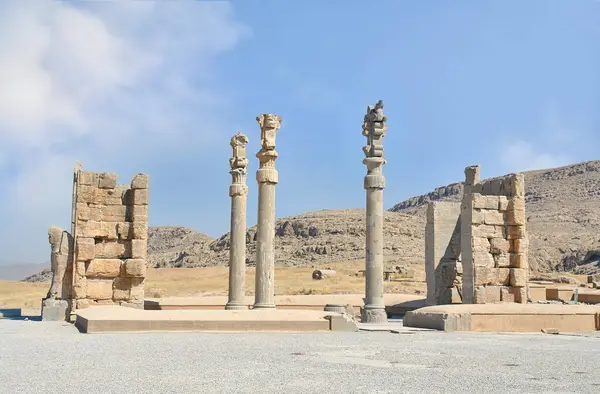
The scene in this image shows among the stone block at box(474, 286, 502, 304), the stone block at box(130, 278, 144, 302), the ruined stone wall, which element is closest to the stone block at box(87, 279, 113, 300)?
the ruined stone wall

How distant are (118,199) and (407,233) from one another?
2120 inches

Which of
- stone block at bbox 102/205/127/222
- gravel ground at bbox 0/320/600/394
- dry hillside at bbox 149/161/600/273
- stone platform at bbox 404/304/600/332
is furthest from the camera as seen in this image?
dry hillside at bbox 149/161/600/273

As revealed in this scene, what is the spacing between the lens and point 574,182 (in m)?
110

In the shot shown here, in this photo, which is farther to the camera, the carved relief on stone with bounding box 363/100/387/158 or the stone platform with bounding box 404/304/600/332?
the carved relief on stone with bounding box 363/100/387/158

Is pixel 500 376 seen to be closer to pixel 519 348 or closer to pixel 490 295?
pixel 519 348

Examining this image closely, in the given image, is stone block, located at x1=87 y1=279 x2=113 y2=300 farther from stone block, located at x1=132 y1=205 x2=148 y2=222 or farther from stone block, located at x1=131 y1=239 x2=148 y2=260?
stone block, located at x1=132 y1=205 x2=148 y2=222

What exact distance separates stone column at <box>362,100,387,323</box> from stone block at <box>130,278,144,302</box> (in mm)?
5825

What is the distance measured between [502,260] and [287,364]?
11368 mm

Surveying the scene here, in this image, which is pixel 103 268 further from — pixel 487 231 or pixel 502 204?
pixel 502 204

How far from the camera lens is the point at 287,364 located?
8.05 m

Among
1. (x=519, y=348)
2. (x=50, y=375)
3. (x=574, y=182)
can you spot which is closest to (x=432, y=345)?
(x=519, y=348)

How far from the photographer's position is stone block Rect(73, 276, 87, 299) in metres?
16.2

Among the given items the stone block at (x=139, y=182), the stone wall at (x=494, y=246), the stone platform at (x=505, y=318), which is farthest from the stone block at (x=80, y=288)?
the stone wall at (x=494, y=246)

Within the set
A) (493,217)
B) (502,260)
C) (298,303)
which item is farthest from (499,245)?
(298,303)
